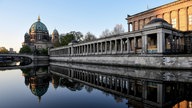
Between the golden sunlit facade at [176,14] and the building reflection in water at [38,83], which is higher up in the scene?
the golden sunlit facade at [176,14]

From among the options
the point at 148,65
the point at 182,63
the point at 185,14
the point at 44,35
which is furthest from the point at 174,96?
the point at 44,35

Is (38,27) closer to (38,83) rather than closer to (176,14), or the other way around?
(176,14)

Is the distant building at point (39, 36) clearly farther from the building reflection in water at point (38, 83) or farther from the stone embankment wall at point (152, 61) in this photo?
the building reflection in water at point (38, 83)

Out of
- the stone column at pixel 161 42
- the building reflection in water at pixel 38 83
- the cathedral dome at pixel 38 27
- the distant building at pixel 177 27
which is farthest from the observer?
the cathedral dome at pixel 38 27

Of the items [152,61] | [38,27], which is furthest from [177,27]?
[38,27]

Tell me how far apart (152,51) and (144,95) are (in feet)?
72.6

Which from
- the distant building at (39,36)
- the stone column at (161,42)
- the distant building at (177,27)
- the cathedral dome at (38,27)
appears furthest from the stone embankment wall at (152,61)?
the cathedral dome at (38,27)

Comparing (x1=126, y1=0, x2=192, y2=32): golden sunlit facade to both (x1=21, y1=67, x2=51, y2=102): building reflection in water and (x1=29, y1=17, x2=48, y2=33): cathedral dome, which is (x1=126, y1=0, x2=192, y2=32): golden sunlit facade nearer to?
(x1=21, y1=67, x2=51, y2=102): building reflection in water

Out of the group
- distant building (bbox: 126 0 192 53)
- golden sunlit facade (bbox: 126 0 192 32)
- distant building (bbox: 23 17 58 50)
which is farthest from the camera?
distant building (bbox: 23 17 58 50)

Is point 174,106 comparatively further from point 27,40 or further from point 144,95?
point 27,40

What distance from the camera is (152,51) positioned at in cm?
3144

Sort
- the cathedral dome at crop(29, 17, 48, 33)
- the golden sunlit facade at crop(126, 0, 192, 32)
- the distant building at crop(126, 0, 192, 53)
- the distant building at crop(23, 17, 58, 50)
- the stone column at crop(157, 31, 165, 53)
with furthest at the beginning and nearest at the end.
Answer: the cathedral dome at crop(29, 17, 48, 33)
the distant building at crop(23, 17, 58, 50)
the golden sunlit facade at crop(126, 0, 192, 32)
the distant building at crop(126, 0, 192, 53)
the stone column at crop(157, 31, 165, 53)

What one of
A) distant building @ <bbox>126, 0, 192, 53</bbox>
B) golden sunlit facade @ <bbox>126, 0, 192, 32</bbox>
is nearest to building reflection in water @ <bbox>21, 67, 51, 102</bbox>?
distant building @ <bbox>126, 0, 192, 53</bbox>

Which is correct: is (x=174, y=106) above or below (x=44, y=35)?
below
